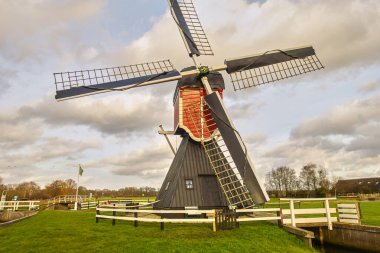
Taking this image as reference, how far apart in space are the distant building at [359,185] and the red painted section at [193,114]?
251ft

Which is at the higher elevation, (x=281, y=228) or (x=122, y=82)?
(x=122, y=82)

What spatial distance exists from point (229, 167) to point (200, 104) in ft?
13.2

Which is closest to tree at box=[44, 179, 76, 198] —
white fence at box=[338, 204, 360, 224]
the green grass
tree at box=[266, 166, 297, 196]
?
tree at box=[266, 166, 297, 196]

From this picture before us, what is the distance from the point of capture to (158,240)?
401 inches

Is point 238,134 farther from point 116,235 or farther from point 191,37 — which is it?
point 191,37

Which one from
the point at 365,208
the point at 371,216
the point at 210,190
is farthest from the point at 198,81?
the point at 365,208

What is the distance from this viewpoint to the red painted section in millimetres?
16172

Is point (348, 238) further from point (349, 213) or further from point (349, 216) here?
point (349, 213)

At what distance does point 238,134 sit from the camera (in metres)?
13.6

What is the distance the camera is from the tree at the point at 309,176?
246 ft

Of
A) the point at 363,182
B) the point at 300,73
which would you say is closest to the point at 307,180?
the point at 363,182

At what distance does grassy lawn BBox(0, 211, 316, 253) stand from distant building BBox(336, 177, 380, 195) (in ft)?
258

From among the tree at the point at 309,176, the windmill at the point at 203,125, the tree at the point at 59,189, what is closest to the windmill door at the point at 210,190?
the windmill at the point at 203,125

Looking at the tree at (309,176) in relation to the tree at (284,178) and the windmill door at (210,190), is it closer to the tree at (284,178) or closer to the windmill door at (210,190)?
the tree at (284,178)
